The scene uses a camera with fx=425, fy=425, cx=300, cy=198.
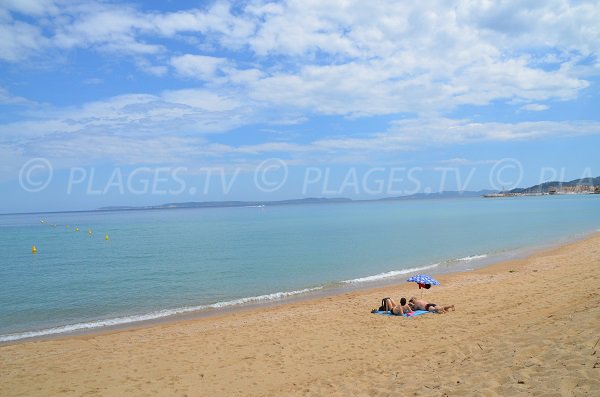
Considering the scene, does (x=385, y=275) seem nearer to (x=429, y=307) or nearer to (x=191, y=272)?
(x=429, y=307)

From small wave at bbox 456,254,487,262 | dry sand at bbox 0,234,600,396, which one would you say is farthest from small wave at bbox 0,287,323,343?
small wave at bbox 456,254,487,262

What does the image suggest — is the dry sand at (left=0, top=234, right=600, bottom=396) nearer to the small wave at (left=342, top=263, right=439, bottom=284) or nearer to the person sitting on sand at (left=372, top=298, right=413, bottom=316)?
the person sitting on sand at (left=372, top=298, right=413, bottom=316)

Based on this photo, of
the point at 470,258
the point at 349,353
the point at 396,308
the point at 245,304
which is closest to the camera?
the point at 349,353

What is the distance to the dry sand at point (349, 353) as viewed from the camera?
684 centimetres

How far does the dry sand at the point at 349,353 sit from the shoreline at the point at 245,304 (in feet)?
3.63

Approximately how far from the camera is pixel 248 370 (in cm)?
934

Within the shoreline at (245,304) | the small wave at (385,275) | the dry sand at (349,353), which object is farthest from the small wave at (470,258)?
the dry sand at (349,353)

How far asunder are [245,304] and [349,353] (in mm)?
8669

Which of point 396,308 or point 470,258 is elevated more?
point 396,308

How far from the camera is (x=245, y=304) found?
17.8 meters

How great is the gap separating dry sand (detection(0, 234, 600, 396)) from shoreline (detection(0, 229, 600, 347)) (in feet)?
3.63

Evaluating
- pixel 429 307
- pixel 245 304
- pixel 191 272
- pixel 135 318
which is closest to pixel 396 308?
pixel 429 307

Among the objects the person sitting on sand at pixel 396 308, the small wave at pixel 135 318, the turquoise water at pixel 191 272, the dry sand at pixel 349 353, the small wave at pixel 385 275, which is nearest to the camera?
the dry sand at pixel 349 353

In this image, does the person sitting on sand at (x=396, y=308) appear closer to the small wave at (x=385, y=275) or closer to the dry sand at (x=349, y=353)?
the dry sand at (x=349, y=353)
